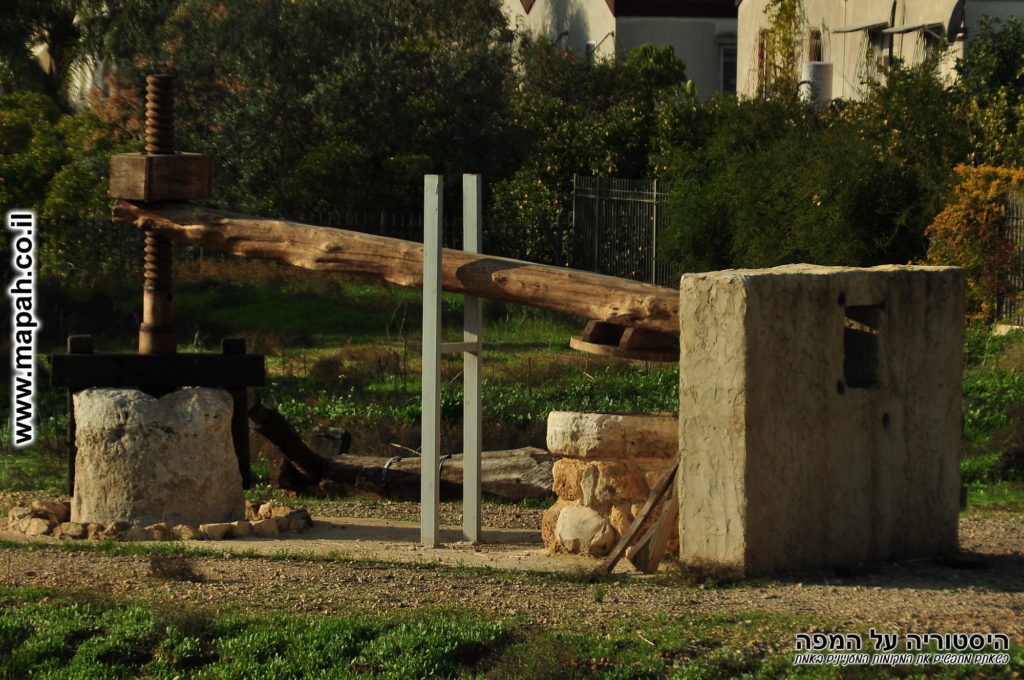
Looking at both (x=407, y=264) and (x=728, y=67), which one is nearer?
(x=407, y=264)

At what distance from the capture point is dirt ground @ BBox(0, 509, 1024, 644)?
6441 millimetres

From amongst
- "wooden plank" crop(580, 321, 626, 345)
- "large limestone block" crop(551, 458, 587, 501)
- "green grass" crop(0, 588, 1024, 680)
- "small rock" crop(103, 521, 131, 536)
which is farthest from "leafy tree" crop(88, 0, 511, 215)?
"green grass" crop(0, 588, 1024, 680)

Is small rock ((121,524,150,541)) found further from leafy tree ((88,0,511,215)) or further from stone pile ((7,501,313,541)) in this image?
leafy tree ((88,0,511,215))

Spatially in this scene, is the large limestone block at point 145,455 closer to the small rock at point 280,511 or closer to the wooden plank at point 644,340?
the small rock at point 280,511

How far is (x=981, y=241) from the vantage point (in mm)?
16141

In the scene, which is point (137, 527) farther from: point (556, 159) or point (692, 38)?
point (692, 38)

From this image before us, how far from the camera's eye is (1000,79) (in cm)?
1978

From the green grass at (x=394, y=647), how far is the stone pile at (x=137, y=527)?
2.26 metres

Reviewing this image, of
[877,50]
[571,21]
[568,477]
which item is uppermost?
[571,21]

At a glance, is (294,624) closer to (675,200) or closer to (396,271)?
(396,271)

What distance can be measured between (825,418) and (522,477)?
3.53m

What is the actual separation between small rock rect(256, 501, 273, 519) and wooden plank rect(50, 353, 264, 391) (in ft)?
3.72

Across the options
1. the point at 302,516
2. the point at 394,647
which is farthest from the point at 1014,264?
the point at 394,647

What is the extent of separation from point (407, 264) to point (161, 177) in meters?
1.89
